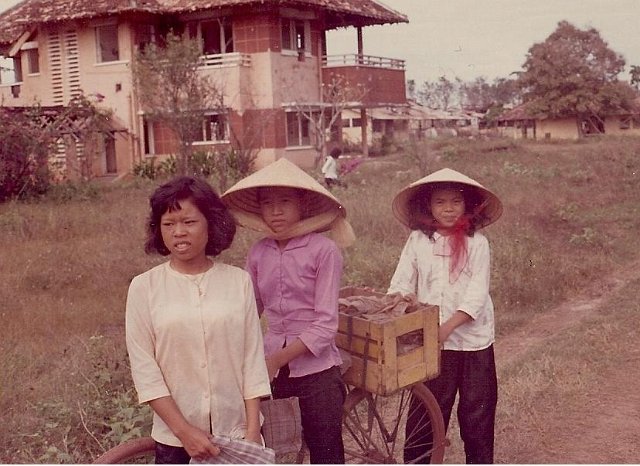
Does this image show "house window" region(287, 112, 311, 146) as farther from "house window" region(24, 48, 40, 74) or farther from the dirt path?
the dirt path

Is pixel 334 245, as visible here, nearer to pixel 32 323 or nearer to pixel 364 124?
pixel 32 323

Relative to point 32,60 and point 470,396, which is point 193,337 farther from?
Result: point 32,60

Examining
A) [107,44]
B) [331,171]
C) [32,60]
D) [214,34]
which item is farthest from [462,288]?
[32,60]

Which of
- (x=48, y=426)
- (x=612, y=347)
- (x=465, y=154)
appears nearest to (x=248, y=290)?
(x=48, y=426)

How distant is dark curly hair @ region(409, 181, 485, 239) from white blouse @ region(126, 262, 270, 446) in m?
1.15

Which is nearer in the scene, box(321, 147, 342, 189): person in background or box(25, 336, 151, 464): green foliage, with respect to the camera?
box(25, 336, 151, 464): green foliage

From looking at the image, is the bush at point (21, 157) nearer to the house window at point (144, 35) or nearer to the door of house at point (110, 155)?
the house window at point (144, 35)

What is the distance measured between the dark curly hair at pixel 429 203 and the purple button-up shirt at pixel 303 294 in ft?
2.17

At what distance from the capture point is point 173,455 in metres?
2.29

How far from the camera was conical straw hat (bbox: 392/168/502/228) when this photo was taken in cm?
309

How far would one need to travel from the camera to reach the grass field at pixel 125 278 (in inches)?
156

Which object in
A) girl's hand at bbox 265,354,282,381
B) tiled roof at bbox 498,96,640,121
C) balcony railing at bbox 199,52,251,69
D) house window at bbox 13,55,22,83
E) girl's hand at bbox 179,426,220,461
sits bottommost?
girl's hand at bbox 179,426,220,461

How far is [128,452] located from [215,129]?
1763 cm

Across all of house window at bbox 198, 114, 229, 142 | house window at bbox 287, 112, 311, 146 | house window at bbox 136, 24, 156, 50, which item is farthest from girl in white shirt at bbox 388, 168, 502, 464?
house window at bbox 136, 24, 156, 50
